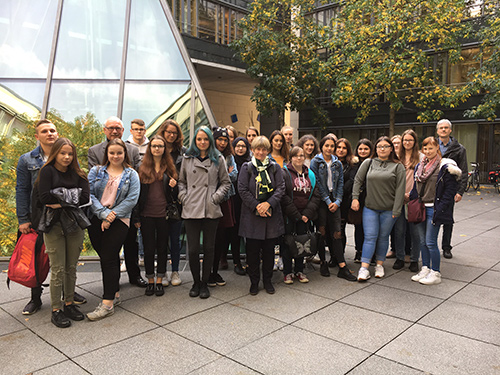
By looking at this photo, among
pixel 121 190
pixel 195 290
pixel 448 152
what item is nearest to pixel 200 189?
pixel 121 190

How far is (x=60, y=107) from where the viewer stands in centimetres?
677

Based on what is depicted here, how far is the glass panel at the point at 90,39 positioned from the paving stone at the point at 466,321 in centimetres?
602

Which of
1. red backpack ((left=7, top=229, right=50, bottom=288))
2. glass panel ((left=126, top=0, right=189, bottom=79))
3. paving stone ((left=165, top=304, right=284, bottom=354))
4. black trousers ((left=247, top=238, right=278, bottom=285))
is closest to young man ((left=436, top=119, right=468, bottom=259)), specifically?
black trousers ((left=247, top=238, right=278, bottom=285))

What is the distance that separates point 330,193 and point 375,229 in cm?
75

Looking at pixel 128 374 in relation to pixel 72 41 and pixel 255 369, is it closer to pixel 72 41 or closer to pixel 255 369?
pixel 255 369

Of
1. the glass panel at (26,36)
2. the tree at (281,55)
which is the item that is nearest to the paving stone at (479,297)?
the glass panel at (26,36)

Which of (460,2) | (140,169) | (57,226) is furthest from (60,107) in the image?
(460,2)

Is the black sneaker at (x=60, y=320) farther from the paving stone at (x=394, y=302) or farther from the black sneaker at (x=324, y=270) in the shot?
the black sneaker at (x=324, y=270)

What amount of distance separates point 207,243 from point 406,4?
47.7 ft

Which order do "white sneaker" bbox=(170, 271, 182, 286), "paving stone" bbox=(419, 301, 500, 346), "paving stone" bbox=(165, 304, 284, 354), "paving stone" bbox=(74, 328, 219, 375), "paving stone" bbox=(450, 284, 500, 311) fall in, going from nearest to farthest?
1. "paving stone" bbox=(74, 328, 219, 375)
2. "paving stone" bbox=(165, 304, 284, 354)
3. "paving stone" bbox=(419, 301, 500, 346)
4. "paving stone" bbox=(450, 284, 500, 311)
5. "white sneaker" bbox=(170, 271, 182, 286)

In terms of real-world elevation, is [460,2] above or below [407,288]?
above

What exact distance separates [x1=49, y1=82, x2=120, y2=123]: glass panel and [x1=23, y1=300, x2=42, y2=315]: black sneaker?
11.2 ft

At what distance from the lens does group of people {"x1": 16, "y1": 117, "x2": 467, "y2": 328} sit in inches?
157

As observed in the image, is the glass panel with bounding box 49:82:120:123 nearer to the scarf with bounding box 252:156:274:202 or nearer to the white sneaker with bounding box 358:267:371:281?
the scarf with bounding box 252:156:274:202
